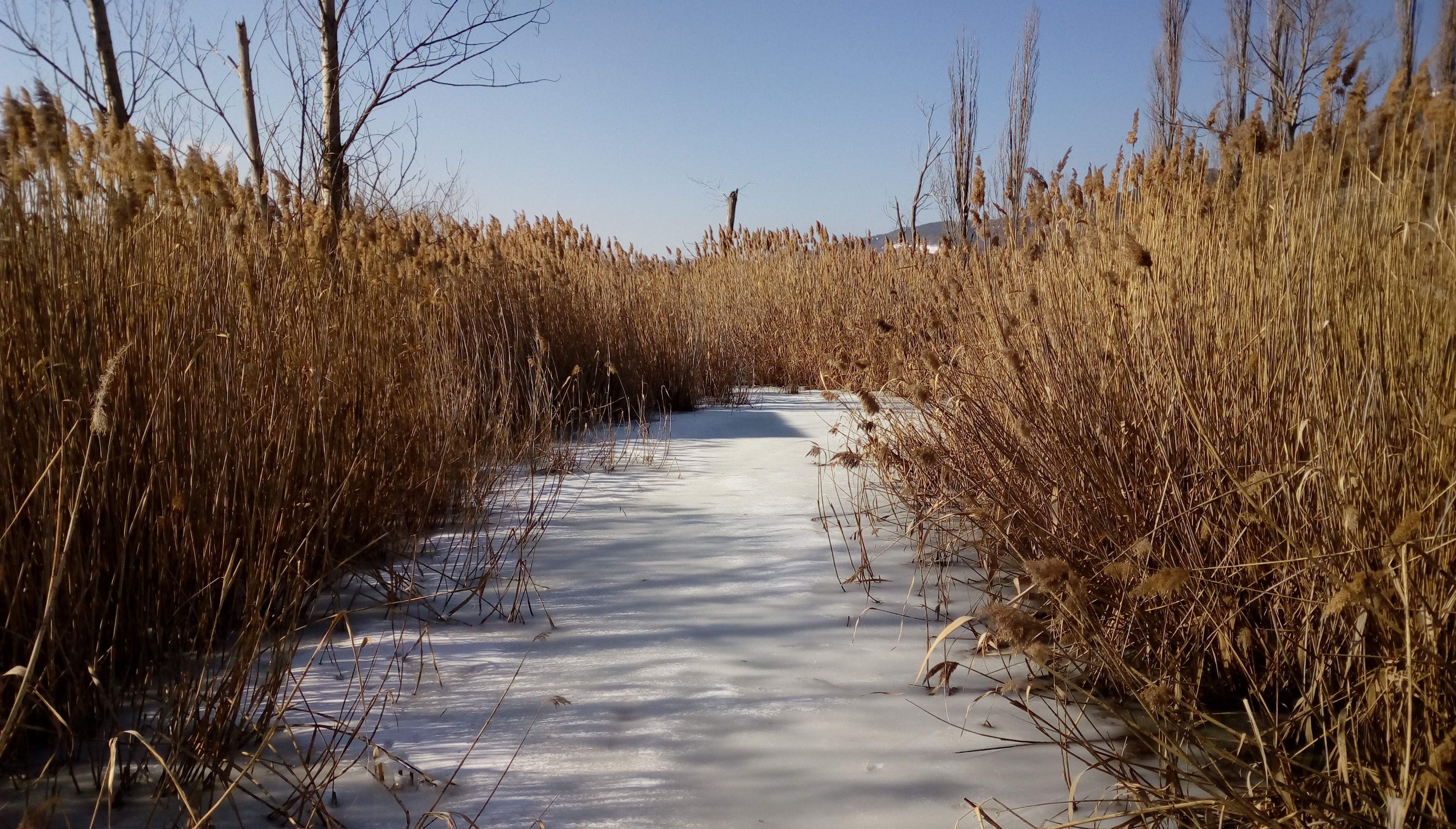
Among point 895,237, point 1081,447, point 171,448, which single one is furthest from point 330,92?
point 895,237

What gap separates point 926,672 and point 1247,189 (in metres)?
1.43

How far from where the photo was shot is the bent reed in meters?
1.06

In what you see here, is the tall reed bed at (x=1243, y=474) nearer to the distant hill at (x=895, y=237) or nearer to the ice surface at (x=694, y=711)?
the ice surface at (x=694, y=711)

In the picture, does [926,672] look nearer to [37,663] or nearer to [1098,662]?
[1098,662]

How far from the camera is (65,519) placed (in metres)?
1.19

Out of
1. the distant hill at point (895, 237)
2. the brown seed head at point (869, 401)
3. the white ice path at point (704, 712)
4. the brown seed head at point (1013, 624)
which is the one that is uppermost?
the distant hill at point (895, 237)

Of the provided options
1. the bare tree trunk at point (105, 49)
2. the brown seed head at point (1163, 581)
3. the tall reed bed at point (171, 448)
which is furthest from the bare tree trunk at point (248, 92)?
the brown seed head at point (1163, 581)

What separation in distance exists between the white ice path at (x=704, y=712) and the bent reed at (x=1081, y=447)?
23cm

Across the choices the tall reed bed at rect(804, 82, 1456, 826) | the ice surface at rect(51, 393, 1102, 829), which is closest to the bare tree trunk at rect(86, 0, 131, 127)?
the ice surface at rect(51, 393, 1102, 829)

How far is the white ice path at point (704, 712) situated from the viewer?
3.94 ft

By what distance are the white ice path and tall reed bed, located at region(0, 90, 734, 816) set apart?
0.83ft

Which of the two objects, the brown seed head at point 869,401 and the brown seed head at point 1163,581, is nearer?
the brown seed head at point 1163,581

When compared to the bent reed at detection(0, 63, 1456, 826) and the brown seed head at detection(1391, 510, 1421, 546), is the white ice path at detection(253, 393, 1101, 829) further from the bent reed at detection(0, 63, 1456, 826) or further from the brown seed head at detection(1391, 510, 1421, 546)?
the brown seed head at detection(1391, 510, 1421, 546)

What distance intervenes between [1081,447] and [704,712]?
932mm
